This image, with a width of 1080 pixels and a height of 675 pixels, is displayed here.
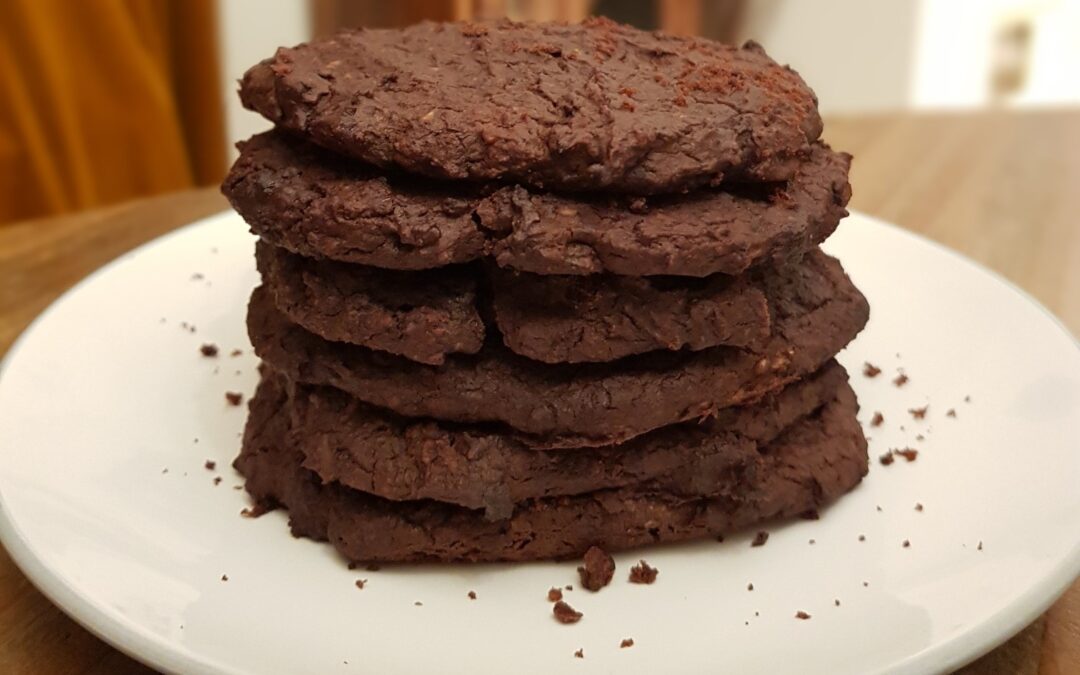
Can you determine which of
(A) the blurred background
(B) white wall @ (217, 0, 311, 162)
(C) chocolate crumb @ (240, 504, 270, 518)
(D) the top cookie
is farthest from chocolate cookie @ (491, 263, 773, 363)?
(B) white wall @ (217, 0, 311, 162)

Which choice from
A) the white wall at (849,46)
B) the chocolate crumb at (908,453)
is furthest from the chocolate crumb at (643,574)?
the white wall at (849,46)

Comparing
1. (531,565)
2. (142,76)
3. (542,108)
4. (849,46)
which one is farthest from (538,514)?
(849,46)

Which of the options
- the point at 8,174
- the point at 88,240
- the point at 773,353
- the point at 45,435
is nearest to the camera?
the point at 773,353

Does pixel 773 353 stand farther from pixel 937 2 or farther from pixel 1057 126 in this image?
pixel 937 2

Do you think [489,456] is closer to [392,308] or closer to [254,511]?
[392,308]

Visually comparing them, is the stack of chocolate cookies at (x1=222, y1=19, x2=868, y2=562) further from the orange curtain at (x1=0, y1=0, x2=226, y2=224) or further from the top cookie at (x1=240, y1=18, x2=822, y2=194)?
the orange curtain at (x1=0, y1=0, x2=226, y2=224)

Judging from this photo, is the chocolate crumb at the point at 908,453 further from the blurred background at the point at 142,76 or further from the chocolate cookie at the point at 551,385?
the blurred background at the point at 142,76

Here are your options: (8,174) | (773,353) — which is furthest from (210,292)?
(8,174)
